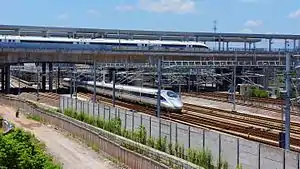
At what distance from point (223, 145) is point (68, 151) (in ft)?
49.5

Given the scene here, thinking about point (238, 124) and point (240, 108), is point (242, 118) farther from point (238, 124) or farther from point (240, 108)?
point (240, 108)

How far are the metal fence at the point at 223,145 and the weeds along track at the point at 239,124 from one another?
276 inches

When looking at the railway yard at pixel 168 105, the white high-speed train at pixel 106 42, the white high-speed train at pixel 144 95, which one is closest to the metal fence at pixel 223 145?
the railway yard at pixel 168 105

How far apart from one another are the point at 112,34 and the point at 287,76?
9291 cm

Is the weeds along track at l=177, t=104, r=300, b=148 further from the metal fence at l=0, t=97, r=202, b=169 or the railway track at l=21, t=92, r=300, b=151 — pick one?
the metal fence at l=0, t=97, r=202, b=169

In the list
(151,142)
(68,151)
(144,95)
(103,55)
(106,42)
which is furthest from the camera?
(106,42)

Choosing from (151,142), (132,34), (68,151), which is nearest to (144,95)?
(68,151)

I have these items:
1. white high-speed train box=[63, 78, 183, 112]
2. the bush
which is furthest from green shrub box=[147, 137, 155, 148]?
white high-speed train box=[63, 78, 183, 112]

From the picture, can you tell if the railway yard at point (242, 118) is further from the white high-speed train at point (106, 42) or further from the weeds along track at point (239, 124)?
the white high-speed train at point (106, 42)

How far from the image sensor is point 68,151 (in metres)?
34.8

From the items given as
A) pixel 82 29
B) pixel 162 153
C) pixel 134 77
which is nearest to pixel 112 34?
pixel 82 29

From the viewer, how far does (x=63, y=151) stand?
1371 inches

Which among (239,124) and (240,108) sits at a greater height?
(240,108)

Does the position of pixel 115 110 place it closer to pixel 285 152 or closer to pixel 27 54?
pixel 285 152
